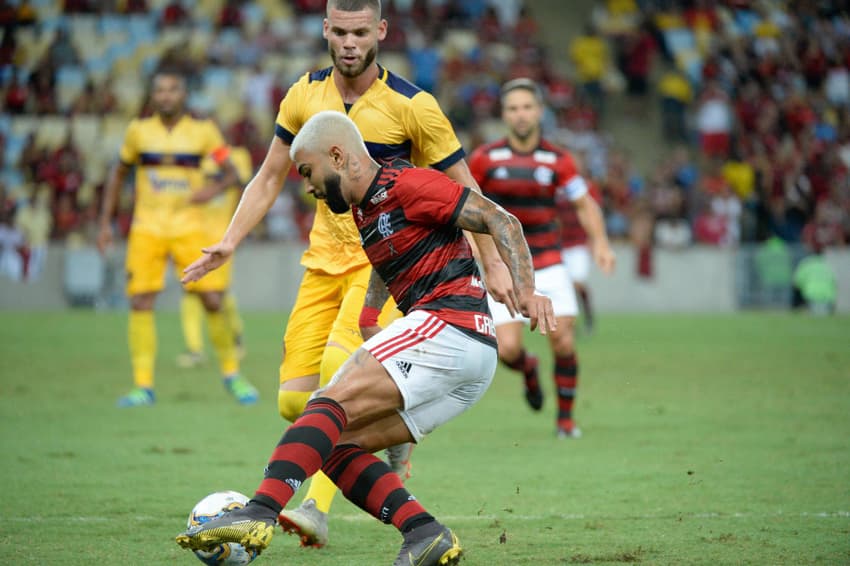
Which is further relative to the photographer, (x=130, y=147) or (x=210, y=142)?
(x=210, y=142)

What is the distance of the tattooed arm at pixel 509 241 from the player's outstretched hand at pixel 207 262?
1418mm

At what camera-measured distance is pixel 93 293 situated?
25.4 meters

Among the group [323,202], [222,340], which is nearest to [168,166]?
[222,340]

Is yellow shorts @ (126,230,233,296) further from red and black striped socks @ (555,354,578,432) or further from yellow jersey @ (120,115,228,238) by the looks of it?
red and black striped socks @ (555,354,578,432)

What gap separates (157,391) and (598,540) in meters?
7.91

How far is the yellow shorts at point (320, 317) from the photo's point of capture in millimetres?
6664

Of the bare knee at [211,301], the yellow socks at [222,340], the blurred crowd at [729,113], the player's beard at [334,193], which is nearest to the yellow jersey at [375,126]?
the player's beard at [334,193]

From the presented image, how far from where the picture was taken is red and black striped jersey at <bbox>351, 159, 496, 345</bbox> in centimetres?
552

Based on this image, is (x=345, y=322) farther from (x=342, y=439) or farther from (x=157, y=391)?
(x=157, y=391)

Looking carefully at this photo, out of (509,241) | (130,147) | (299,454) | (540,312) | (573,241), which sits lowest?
(573,241)

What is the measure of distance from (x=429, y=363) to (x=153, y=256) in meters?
7.30

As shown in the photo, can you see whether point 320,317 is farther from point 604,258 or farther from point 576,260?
point 576,260

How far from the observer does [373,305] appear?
254 inches

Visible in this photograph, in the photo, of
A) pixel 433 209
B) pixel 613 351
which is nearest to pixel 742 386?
pixel 613 351
